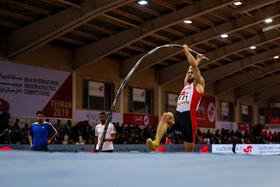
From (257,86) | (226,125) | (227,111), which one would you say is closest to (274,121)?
(257,86)

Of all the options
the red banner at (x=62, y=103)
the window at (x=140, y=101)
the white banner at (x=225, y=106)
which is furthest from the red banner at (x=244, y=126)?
the red banner at (x=62, y=103)

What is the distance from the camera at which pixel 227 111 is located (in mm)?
40719

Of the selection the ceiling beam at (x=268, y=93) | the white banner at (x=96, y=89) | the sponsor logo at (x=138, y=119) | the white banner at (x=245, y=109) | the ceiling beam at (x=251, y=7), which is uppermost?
the ceiling beam at (x=251, y=7)

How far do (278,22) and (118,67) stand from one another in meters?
11.1

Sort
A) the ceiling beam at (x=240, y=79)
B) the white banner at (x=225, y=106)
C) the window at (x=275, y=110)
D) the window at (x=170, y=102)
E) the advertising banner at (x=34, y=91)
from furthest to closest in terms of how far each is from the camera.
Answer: the window at (x=275, y=110) → the white banner at (x=225, y=106) → the ceiling beam at (x=240, y=79) → the window at (x=170, y=102) → the advertising banner at (x=34, y=91)

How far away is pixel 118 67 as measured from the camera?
28859mm

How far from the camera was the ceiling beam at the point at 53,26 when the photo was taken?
1864 centimetres

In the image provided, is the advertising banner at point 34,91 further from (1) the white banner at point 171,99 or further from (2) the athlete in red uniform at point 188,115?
(2) the athlete in red uniform at point 188,115

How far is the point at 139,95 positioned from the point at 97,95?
4.24 m

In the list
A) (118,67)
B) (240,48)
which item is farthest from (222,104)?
(118,67)

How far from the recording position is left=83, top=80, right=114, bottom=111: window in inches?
1042

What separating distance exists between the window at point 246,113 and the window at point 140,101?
15575 millimetres

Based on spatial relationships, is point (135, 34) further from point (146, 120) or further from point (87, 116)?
point (146, 120)

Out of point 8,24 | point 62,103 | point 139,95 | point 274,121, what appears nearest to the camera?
point 8,24
